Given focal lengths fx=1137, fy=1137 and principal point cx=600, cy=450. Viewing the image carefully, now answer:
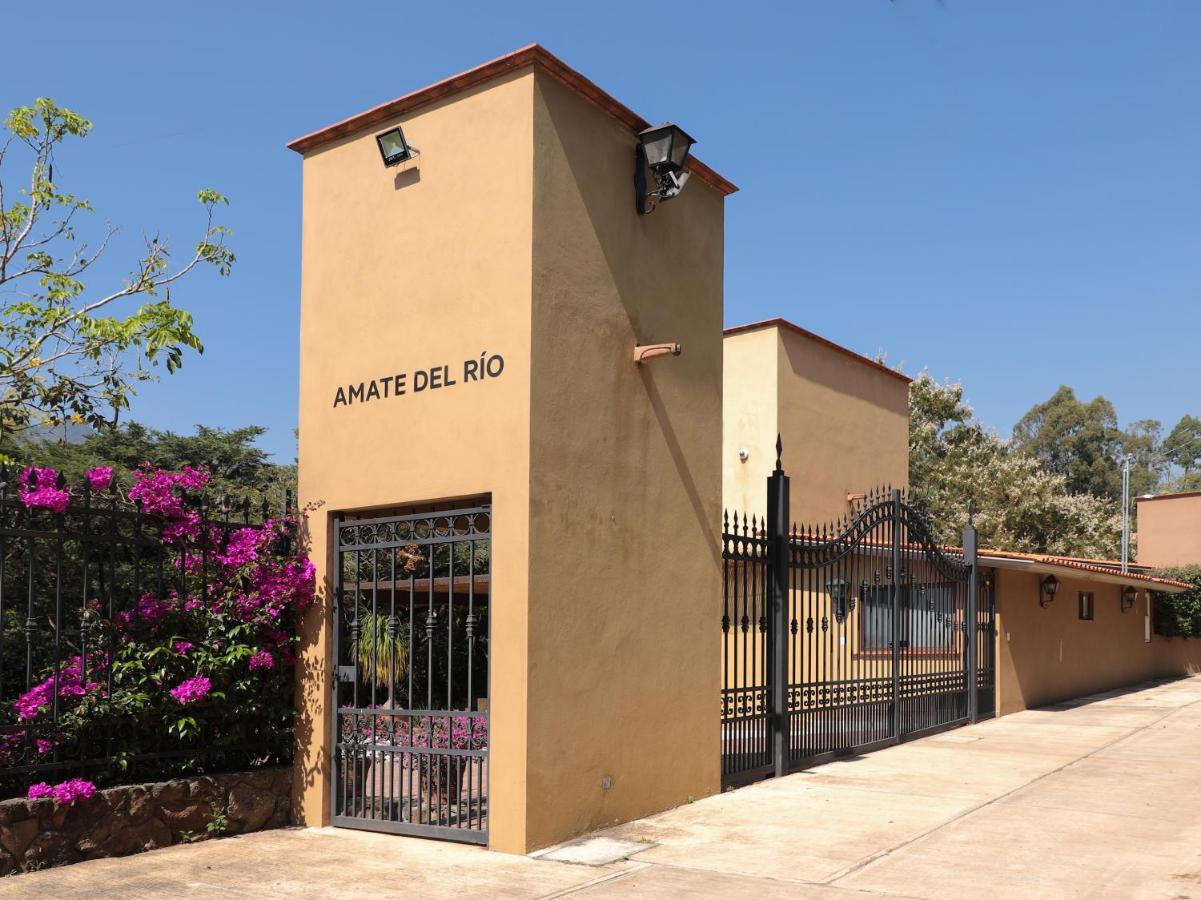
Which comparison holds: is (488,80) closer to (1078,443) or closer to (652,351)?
(652,351)

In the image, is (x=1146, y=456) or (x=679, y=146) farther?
(x=1146, y=456)

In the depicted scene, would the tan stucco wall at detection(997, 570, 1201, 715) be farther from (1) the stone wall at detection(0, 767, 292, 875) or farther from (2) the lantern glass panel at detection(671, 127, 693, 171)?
(1) the stone wall at detection(0, 767, 292, 875)

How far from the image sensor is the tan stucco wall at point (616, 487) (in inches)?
285

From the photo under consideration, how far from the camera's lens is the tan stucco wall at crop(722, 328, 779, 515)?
65.5 feet

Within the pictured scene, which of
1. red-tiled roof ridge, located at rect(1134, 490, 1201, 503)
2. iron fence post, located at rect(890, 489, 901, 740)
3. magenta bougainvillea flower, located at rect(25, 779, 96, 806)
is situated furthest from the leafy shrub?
magenta bougainvillea flower, located at rect(25, 779, 96, 806)

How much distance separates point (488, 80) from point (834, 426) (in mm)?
15125

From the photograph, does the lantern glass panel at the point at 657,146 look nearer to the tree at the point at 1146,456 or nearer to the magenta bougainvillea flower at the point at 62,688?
the magenta bougainvillea flower at the point at 62,688

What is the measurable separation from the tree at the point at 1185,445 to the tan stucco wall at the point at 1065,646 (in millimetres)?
52483

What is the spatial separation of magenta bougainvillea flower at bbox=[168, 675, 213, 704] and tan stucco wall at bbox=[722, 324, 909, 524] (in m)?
13.7

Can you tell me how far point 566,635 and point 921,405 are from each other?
1200 inches

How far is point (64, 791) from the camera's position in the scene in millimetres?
6398

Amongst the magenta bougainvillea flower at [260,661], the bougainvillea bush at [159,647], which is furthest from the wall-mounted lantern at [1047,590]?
the magenta bougainvillea flower at [260,661]

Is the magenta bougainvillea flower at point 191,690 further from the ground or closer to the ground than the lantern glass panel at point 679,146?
closer to the ground

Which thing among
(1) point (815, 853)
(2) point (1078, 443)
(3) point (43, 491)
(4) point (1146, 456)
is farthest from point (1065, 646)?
(4) point (1146, 456)
